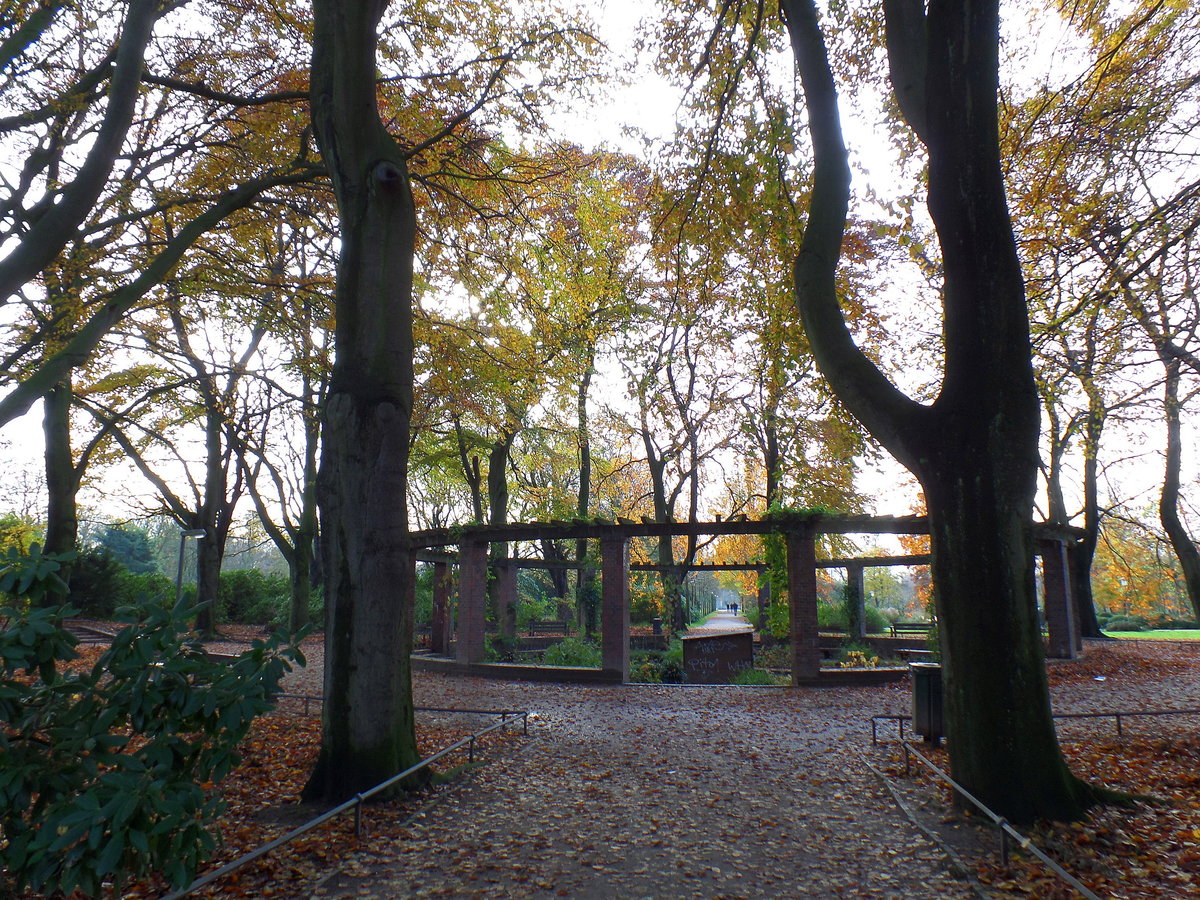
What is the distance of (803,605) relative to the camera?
15102 millimetres

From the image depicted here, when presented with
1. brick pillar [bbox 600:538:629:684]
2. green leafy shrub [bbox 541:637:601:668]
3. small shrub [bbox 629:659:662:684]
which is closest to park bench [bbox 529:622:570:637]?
green leafy shrub [bbox 541:637:601:668]

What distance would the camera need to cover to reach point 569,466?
1374 inches

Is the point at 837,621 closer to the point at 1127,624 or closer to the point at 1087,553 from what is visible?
the point at 1087,553

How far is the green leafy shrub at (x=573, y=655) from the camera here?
17.5 meters

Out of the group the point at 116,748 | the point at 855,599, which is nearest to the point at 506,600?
the point at 855,599

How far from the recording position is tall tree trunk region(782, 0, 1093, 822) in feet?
18.2

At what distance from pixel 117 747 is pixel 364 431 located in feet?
12.6

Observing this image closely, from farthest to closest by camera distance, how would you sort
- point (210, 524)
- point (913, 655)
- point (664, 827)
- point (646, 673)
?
point (210, 524) → point (913, 655) → point (646, 673) → point (664, 827)

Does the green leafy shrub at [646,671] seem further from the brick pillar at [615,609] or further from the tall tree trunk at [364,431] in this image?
the tall tree trunk at [364,431]

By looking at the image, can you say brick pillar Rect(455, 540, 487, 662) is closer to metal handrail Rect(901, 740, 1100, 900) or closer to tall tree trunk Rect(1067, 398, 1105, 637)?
metal handrail Rect(901, 740, 1100, 900)

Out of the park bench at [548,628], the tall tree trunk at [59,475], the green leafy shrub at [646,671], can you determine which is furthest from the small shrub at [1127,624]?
the tall tree trunk at [59,475]

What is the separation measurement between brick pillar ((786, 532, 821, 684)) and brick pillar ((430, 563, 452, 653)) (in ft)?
32.4

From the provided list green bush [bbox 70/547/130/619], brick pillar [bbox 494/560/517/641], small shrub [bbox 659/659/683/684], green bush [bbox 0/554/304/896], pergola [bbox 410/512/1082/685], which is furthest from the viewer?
green bush [bbox 70/547/130/619]

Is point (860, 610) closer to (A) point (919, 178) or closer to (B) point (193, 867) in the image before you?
(A) point (919, 178)
